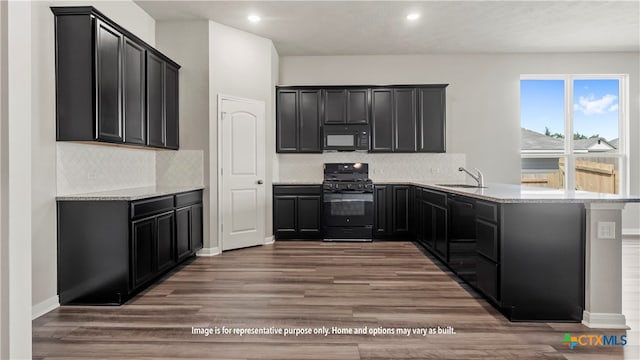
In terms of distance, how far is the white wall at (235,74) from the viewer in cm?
489

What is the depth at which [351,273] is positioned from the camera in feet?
13.0

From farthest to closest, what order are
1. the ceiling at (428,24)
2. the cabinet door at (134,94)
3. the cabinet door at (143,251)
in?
1. the ceiling at (428,24)
2. the cabinet door at (134,94)
3. the cabinet door at (143,251)

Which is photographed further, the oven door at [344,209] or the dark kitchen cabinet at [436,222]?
the oven door at [344,209]

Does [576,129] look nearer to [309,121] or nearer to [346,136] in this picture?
[346,136]

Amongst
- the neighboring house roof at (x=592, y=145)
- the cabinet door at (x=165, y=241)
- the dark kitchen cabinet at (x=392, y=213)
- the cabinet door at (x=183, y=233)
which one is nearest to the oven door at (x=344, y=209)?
the dark kitchen cabinet at (x=392, y=213)

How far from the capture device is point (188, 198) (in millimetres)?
4387

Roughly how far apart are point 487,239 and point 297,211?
130 inches

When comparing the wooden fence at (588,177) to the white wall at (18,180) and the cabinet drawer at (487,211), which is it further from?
the white wall at (18,180)

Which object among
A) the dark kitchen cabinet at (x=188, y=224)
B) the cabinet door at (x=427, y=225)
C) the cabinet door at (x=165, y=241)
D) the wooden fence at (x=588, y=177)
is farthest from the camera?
the wooden fence at (x=588, y=177)

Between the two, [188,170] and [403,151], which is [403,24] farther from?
[188,170]

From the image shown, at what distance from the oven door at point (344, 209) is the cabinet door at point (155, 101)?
8.31 feet

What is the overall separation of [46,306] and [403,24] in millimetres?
4867

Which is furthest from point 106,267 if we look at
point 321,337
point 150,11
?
point 150,11

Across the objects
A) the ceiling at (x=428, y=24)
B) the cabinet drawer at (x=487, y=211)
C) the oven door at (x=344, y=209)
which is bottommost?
the oven door at (x=344, y=209)
